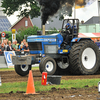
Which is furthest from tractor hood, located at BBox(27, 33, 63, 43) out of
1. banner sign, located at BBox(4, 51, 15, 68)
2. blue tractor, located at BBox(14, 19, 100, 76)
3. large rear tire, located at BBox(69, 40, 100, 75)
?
banner sign, located at BBox(4, 51, 15, 68)

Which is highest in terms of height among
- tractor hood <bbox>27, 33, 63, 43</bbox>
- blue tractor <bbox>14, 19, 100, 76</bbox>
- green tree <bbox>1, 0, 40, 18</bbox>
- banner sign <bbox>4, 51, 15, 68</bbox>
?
green tree <bbox>1, 0, 40, 18</bbox>

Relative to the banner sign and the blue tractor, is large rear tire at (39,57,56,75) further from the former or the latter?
the banner sign

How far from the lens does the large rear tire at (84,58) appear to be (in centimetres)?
1225

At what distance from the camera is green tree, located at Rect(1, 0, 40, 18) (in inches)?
905

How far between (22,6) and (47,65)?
12.7m

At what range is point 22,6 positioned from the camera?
23.6 m

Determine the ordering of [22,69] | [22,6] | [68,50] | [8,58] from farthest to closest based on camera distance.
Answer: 1. [22,6]
2. [8,58]
3. [68,50]
4. [22,69]

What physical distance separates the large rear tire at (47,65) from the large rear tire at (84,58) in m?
0.93

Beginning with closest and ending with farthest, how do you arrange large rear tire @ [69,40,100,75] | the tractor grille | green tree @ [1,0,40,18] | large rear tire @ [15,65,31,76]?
1. large rear tire @ [69,40,100,75]
2. large rear tire @ [15,65,31,76]
3. the tractor grille
4. green tree @ [1,0,40,18]

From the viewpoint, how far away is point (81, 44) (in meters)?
12.4

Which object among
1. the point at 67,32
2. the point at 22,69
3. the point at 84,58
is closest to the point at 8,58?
the point at 22,69

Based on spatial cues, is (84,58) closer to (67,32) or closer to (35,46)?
(67,32)

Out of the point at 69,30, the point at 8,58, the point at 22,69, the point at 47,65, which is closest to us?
the point at 47,65

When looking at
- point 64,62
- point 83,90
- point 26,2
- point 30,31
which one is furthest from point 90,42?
point 30,31
